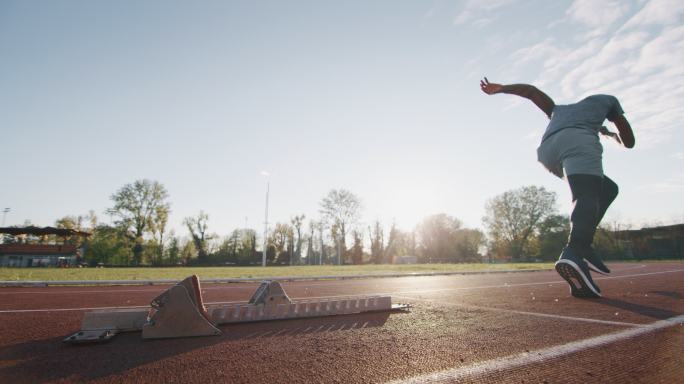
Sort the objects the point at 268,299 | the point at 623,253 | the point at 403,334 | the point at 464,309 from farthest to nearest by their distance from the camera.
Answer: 1. the point at 623,253
2. the point at 464,309
3. the point at 268,299
4. the point at 403,334

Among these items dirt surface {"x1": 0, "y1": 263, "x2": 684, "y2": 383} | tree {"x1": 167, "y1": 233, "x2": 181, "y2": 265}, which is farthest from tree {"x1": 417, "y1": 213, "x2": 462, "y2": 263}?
dirt surface {"x1": 0, "y1": 263, "x2": 684, "y2": 383}

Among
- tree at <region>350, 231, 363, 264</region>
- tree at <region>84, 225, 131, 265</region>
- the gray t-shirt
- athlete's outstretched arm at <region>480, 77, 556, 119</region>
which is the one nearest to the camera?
the gray t-shirt

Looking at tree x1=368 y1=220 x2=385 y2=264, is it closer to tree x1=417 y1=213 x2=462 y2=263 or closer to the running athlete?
tree x1=417 y1=213 x2=462 y2=263

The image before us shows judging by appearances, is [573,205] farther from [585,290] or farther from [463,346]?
[463,346]

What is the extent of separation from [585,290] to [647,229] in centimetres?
7582

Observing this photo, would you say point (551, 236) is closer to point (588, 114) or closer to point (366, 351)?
point (588, 114)

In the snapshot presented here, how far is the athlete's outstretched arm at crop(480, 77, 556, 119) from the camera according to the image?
5.48 meters

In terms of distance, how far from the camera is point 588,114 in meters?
Answer: 5.04

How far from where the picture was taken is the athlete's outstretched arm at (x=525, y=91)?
548 centimetres

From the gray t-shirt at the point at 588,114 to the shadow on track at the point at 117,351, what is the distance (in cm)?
390

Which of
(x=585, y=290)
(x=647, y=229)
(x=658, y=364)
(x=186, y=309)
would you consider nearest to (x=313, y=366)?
(x=186, y=309)

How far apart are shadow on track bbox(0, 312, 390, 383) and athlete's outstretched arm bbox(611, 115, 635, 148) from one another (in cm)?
462

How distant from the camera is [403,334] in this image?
328 cm

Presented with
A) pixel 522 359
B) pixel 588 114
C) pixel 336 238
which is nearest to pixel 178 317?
pixel 522 359
